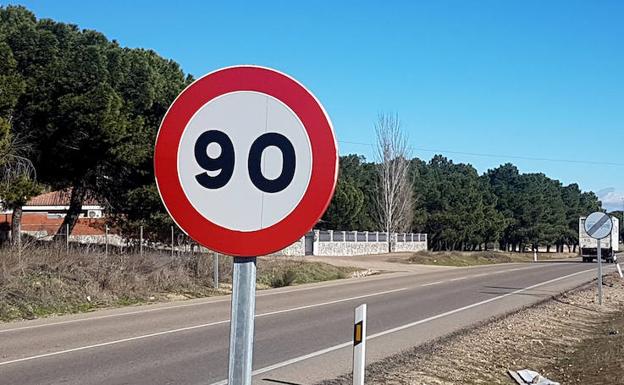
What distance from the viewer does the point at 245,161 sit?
246 cm

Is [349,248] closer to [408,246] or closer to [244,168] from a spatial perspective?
[408,246]

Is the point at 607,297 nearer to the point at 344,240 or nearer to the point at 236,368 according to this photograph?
the point at 236,368

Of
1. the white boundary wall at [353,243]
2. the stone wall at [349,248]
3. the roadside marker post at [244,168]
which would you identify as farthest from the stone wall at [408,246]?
the roadside marker post at [244,168]

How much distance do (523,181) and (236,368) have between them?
6174 inches

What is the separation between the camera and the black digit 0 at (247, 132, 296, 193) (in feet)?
8.05

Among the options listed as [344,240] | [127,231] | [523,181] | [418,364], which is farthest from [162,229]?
[523,181]

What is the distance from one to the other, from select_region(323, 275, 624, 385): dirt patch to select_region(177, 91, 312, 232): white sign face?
7.48 meters

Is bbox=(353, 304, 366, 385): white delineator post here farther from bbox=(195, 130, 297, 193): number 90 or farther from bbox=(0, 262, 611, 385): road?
bbox=(195, 130, 297, 193): number 90

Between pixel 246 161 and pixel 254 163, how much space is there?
3 cm

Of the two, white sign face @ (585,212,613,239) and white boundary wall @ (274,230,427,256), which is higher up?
white sign face @ (585,212,613,239)

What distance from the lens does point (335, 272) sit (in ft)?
124

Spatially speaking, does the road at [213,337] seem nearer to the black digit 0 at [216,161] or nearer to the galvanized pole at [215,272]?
the galvanized pole at [215,272]

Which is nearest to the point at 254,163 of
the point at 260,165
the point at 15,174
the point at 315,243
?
the point at 260,165

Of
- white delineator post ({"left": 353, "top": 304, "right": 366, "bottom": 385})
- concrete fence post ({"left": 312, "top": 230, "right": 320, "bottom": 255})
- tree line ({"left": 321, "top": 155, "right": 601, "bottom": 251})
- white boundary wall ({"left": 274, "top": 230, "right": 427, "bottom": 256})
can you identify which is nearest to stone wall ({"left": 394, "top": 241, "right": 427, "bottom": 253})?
white boundary wall ({"left": 274, "top": 230, "right": 427, "bottom": 256})
